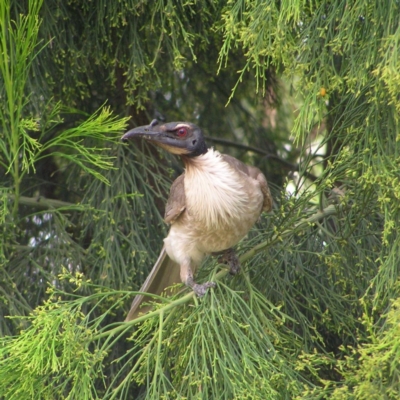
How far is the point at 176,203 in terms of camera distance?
4.34 metres

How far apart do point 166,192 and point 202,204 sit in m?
0.66

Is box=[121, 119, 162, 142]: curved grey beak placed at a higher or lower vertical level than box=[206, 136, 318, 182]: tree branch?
higher

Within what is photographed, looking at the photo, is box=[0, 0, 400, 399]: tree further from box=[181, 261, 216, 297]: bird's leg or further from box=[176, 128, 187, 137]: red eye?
box=[176, 128, 187, 137]: red eye

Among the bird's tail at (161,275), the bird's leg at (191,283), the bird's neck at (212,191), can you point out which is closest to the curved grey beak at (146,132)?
the bird's neck at (212,191)

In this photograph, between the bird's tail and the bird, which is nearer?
the bird

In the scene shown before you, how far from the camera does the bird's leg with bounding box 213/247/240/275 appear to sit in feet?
13.5

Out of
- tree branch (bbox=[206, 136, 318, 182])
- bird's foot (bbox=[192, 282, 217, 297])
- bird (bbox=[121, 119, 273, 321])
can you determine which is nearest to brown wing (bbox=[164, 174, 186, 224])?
bird (bbox=[121, 119, 273, 321])

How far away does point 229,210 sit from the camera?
164 inches

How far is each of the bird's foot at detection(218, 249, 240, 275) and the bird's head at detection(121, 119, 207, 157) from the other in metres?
0.59

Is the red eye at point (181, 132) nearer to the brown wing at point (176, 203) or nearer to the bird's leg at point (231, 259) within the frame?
the brown wing at point (176, 203)

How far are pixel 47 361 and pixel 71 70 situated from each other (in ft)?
5.93

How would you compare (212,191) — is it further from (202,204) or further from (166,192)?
(166,192)

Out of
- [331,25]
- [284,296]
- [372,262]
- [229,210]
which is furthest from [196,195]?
[331,25]

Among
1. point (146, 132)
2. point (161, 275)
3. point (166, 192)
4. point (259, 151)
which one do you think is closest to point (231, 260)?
point (161, 275)
